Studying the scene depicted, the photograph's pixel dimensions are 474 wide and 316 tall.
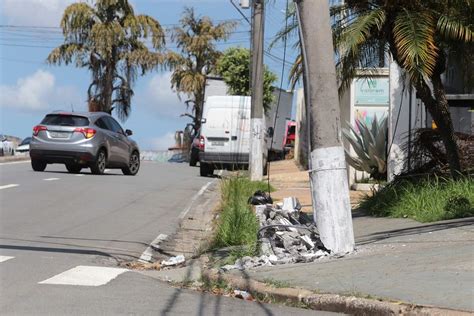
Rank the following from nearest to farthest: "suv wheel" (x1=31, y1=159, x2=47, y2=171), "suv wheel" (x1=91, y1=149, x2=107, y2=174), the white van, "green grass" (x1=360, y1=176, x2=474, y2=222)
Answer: "green grass" (x1=360, y1=176, x2=474, y2=222), "suv wheel" (x1=91, y1=149, x2=107, y2=174), "suv wheel" (x1=31, y1=159, x2=47, y2=171), the white van

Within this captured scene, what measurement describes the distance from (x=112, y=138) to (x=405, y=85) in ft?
29.6

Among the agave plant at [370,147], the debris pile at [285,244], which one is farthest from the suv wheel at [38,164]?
the debris pile at [285,244]

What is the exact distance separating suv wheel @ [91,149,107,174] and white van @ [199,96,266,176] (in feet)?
16.9

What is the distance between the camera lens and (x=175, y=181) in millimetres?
20219

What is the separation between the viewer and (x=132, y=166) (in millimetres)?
21578

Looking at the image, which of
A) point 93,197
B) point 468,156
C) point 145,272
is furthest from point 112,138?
point 145,272

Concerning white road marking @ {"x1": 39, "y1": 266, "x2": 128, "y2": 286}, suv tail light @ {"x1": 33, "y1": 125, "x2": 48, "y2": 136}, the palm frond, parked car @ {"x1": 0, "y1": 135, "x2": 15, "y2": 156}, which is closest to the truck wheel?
suv tail light @ {"x1": 33, "y1": 125, "x2": 48, "y2": 136}

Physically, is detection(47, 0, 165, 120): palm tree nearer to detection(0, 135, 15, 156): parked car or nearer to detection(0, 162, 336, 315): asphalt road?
detection(0, 135, 15, 156): parked car

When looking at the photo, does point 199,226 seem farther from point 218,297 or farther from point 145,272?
point 218,297

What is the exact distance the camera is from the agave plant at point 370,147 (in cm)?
1680

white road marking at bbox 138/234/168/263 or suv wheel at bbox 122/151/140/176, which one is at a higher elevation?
suv wheel at bbox 122/151/140/176

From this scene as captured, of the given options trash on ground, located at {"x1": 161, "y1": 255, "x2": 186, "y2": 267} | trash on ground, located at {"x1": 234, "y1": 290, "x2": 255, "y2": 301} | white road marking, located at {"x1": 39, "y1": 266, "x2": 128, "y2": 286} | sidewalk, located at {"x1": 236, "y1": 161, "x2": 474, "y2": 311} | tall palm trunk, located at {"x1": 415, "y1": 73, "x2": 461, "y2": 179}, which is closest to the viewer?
sidewalk, located at {"x1": 236, "y1": 161, "x2": 474, "y2": 311}

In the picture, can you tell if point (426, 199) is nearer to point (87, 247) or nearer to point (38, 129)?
point (87, 247)

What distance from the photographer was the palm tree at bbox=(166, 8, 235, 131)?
45000mm
